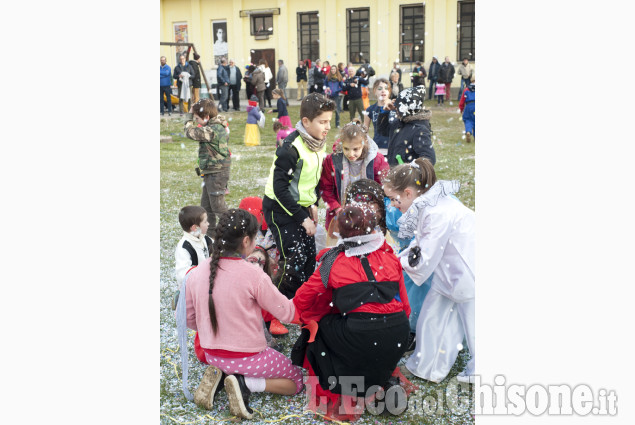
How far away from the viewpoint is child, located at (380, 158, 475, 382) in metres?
A: 2.77

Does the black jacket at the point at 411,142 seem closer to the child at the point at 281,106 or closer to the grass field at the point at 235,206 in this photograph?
the grass field at the point at 235,206

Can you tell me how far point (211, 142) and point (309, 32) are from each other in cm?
1502

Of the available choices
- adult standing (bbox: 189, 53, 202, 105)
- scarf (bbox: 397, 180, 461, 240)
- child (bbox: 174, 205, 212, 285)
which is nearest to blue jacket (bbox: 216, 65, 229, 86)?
adult standing (bbox: 189, 53, 202, 105)

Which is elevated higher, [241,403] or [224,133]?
→ [224,133]

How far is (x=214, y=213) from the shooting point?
203 inches

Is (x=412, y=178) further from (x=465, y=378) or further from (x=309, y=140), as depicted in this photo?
(x=465, y=378)

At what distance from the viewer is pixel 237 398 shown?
2.58 meters

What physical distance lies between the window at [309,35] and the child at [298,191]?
52.6 feet

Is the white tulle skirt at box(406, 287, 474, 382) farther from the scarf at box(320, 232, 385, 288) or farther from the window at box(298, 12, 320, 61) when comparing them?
the window at box(298, 12, 320, 61)

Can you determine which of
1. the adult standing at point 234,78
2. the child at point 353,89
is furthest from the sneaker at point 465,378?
the adult standing at point 234,78

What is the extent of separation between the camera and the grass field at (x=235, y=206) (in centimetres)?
261
